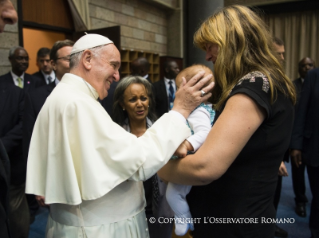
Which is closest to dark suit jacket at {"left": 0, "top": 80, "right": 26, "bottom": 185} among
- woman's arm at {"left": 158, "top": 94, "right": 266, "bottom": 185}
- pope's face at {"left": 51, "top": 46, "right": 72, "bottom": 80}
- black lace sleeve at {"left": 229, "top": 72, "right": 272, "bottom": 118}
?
pope's face at {"left": 51, "top": 46, "right": 72, "bottom": 80}

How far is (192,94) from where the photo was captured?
122 centimetres

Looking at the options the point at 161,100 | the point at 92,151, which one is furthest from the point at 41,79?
the point at 92,151

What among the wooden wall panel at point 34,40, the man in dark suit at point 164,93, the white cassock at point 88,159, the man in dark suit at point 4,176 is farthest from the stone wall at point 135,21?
the white cassock at point 88,159

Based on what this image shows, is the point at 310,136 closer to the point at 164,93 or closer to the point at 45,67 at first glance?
the point at 164,93

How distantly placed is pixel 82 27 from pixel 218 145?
5976 mm

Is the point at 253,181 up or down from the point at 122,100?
down

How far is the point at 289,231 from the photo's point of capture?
316 cm

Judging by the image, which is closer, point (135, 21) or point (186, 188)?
point (186, 188)

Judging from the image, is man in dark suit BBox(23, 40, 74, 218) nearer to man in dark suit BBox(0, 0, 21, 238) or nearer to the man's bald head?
man in dark suit BBox(0, 0, 21, 238)

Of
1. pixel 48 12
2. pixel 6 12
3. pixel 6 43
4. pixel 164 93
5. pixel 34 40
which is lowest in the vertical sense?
pixel 164 93

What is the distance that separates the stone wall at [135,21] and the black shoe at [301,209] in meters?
5.58

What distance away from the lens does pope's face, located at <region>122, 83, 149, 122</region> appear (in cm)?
234

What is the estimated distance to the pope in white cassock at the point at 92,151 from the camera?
1178 millimetres

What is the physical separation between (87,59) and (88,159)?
0.51 m
